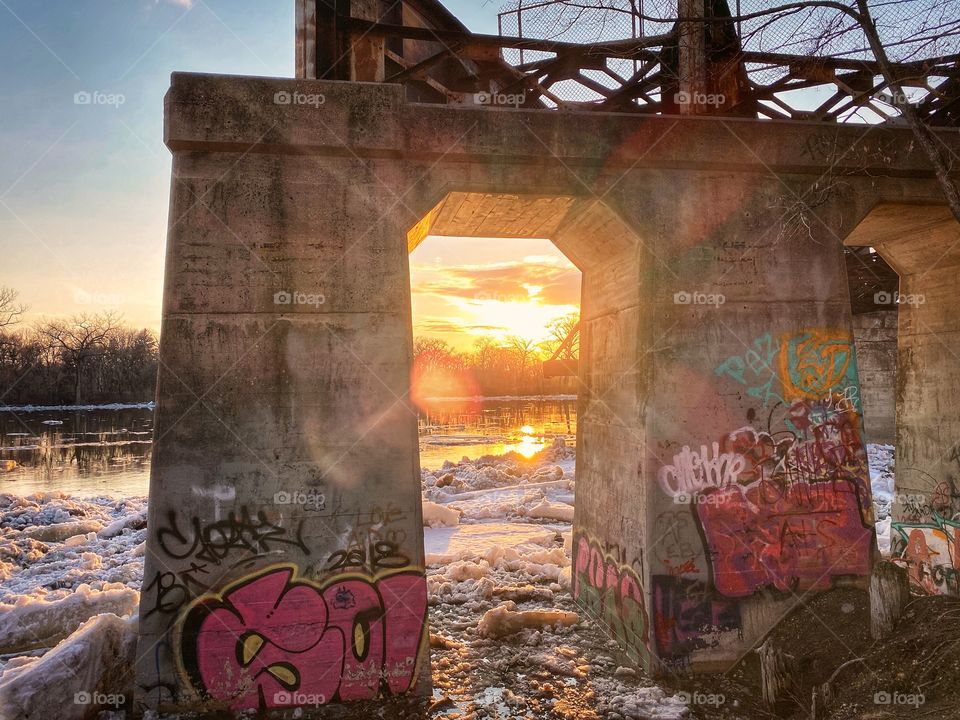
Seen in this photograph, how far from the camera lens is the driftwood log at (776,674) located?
19.1 ft

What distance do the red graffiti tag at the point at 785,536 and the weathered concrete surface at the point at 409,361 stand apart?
24mm

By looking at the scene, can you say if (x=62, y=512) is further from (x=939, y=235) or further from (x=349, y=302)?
(x=939, y=235)

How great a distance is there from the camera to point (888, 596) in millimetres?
5855

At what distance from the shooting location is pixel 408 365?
6273 millimetres

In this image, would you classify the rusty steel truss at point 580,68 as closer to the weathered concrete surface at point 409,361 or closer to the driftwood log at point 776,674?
the weathered concrete surface at point 409,361

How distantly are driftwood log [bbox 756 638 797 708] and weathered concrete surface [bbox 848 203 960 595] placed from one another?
332 centimetres

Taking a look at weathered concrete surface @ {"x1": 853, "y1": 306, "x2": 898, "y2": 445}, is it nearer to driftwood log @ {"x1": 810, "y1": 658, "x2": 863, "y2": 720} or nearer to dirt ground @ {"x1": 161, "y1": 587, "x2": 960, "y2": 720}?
dirt ground @ {"x1": 161, "y1": 587, "x2": 960, "y2": 720}

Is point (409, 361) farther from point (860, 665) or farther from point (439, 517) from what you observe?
point (439, 517)

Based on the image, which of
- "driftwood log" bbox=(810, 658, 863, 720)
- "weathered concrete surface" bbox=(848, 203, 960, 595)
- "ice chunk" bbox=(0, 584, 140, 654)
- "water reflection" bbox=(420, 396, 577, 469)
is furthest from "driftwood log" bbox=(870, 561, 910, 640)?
"water reflection" bbox=(420, 396, 577, 469)

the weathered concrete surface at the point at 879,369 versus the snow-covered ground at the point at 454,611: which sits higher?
the weathered concrete surface at the point at 879,369

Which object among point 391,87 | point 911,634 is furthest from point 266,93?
point 911,634

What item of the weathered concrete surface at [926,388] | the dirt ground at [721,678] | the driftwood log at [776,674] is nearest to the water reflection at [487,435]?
the weathered concrete surface at [926,388]

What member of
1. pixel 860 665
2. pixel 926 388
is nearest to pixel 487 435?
pixel 926 388

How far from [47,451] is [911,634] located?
3700 centimetres
